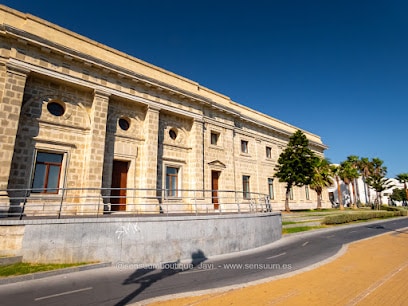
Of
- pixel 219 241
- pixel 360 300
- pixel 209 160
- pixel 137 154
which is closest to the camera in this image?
pixel 360 300

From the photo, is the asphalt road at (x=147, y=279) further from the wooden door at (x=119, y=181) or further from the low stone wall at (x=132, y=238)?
the wooden door at (x=119, y=181)

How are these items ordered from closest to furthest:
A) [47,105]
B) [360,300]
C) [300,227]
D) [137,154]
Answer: [360,300] → [47,105] → [137,154] → [300,227]

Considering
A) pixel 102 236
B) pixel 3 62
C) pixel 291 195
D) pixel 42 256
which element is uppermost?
pixel 3 62

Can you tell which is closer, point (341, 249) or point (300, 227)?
point (341, 249)

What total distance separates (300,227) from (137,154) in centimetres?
1303

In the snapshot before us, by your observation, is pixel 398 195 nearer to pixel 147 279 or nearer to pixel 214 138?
pixel 214 138

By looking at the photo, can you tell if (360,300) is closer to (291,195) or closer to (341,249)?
(341,249)

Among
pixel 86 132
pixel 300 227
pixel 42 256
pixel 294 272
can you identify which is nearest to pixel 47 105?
pixel 86 132

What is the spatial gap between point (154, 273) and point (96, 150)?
8.72 m

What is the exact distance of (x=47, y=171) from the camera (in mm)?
13086

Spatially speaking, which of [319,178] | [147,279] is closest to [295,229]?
[147,279]

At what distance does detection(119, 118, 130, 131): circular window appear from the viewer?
16345 millimetres

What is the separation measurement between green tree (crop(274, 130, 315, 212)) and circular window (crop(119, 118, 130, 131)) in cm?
1746

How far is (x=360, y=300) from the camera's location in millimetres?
5504
